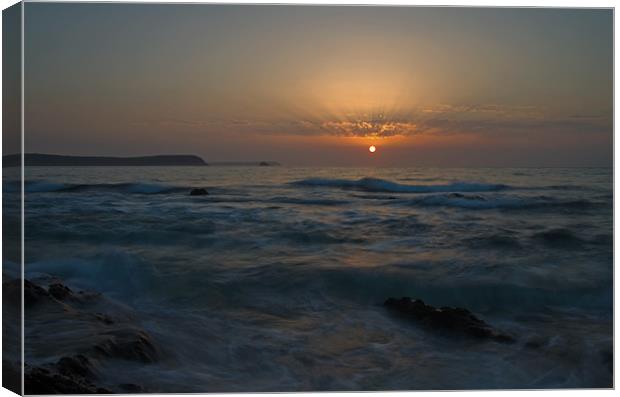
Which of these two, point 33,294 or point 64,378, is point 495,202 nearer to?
point 64,378

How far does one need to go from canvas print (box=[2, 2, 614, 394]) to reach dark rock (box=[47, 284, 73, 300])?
0.06 feet

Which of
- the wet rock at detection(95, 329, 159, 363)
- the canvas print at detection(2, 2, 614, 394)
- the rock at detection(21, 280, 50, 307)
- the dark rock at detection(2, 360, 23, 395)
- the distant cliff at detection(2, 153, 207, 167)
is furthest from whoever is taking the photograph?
the distant cliff at detection(2, 153, 207, 167)

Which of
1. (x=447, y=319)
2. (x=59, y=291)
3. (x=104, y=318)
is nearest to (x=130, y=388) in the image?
(x=104, y=318)

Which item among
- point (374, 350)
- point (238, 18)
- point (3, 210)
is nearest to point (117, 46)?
point (238, 18)

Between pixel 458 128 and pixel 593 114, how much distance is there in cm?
75

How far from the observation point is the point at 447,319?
3859 mm

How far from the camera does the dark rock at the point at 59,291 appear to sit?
379cm

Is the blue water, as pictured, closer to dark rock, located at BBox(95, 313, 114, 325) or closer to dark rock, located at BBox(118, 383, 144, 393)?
dark rock, located at BBox(95, 313, 114, 325)

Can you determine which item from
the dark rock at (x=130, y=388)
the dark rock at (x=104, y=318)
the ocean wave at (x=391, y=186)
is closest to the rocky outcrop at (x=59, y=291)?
the dark rock at (x=104, y=318)

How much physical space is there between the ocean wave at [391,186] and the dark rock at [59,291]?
1380mm

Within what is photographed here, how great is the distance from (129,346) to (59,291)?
601mm

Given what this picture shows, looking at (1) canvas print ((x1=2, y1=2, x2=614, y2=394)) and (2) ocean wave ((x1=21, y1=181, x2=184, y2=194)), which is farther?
(2) ocean wave ((x1=21, y1=181, x2=184, y2=194))

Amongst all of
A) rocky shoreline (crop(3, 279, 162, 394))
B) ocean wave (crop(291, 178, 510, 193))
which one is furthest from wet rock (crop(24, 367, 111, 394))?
ocean wave (crop(291, 178, 510, 193))

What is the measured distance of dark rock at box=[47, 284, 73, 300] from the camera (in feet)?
12.4
